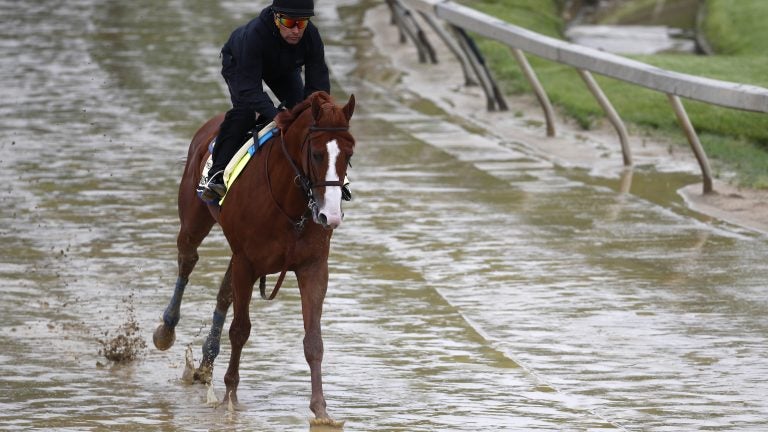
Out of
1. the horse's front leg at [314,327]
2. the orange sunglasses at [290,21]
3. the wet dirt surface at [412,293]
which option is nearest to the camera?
the horse's front leg at [314,327]

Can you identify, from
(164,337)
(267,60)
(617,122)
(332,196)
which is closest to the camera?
(332,196)

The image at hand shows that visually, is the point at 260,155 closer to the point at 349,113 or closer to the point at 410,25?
the point at 349,113

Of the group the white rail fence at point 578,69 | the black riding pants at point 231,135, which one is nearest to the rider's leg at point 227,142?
the black riding pants at point 231,135

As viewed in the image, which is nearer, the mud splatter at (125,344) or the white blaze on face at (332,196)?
the white blaze on face at (332,196)

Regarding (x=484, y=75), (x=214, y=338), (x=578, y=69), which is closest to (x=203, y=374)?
(x=214, y=338)

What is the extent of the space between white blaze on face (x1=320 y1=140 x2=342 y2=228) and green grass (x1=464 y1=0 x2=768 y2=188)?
8337 mm

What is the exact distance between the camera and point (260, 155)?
8711 mm

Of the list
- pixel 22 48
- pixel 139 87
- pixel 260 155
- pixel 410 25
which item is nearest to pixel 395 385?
pixel 260 155

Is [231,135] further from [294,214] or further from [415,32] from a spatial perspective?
[415,32]

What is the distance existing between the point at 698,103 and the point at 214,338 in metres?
11.4

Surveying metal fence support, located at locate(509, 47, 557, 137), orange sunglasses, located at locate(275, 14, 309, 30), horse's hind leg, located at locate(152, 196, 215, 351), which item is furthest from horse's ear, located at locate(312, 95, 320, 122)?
metal fence support, located at locate(509, 47, 557, 137)

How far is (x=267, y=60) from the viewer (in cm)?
905

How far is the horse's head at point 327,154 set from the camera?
7668 millimetres

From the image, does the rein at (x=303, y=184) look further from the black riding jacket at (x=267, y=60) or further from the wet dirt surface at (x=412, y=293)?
the wet dirt surface at (x=412, y=293)
